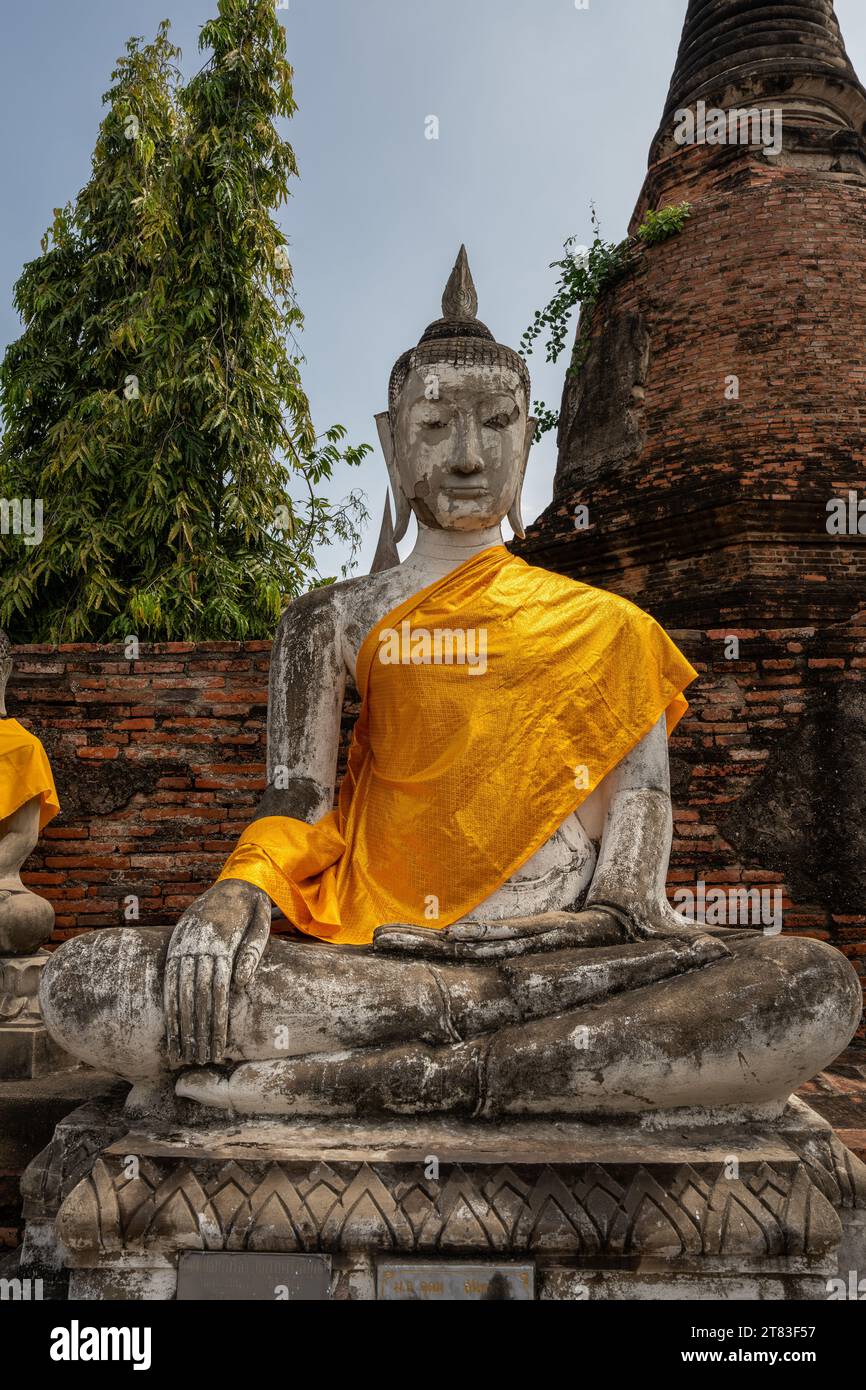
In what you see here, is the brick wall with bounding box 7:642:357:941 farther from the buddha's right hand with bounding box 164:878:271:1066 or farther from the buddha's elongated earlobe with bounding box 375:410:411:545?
the buddha's right hand with bounding box 164:878:271:1066

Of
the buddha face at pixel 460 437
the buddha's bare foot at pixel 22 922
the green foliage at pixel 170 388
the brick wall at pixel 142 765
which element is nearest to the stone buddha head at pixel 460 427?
the buddha face at pixel 460 437

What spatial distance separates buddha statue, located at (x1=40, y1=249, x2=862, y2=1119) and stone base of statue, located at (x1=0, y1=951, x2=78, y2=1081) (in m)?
1.21

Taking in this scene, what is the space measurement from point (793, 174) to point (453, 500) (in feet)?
22.9

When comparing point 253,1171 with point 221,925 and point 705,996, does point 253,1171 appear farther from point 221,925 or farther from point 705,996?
point 705,996

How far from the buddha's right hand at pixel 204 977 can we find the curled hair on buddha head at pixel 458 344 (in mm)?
1824

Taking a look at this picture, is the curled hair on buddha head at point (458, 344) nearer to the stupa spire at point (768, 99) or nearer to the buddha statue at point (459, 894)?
the buddha statue at point (459, 894)

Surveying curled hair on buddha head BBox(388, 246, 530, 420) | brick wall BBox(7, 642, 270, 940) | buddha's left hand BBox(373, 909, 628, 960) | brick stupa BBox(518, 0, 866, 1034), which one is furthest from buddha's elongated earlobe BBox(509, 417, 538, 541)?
brick stupa BBox(518, 0, 866, 1034)

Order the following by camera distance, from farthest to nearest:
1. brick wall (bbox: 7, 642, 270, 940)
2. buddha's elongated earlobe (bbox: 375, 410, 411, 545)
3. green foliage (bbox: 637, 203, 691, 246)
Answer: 1. green foliage (bbox: 637, 203, 691, 246)
2. brick wall (bbox: 7, 642, 270, 940)
3. buddha's elongated earlobe (bbox: 375, 410, 411, 545)

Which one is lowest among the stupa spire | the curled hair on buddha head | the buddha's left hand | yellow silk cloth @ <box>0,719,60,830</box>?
the buddha's left hand

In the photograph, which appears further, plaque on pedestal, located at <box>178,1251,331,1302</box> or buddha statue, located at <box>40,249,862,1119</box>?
buddha statue, located at <box>40,249,862,1119</box>

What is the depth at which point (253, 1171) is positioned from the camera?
2.11 metres

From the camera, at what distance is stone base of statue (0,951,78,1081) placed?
Result: 11.3 feet

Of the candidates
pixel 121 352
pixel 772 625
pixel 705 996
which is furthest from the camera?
pixel 121 352
